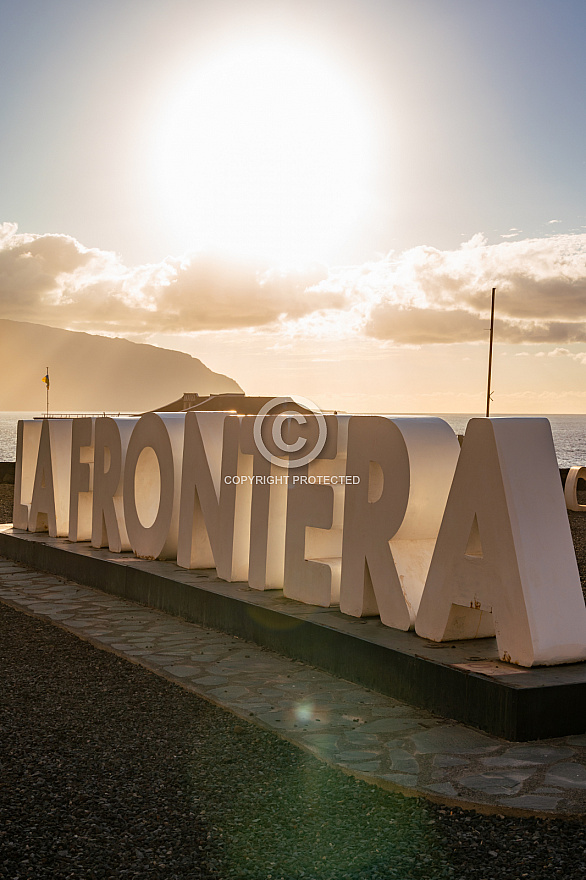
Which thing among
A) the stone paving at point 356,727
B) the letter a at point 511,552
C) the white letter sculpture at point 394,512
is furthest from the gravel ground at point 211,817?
the white letter sculpture at point 394,512

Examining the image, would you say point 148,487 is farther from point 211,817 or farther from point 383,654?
point 211,817

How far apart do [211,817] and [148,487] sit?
20.6 feet

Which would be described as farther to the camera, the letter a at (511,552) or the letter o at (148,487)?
the letter o at (148,487)

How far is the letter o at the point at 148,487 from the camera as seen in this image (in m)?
8.90

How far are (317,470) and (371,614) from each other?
1.27 metres

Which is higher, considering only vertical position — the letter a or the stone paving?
the letter a

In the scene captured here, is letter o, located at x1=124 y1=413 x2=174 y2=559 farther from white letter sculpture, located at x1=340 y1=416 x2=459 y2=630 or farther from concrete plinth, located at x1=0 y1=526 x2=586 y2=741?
white letter sculpture, located at x1=340 y1=416 x2=459 y2=630

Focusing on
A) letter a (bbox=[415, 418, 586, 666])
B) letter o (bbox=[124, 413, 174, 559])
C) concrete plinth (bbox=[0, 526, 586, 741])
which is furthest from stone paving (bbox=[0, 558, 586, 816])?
letter o (bbox=[124, 413, 174, 559])

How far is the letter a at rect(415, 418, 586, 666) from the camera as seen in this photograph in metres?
5.12

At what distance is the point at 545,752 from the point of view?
453 centimetres

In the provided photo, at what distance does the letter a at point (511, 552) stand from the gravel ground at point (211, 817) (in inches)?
58.3

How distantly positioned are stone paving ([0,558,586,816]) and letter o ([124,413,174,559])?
4.74ft

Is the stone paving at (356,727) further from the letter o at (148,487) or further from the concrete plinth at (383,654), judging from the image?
the letter o at (148,487)

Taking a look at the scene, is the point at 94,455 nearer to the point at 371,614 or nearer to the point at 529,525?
the point at 371,614
